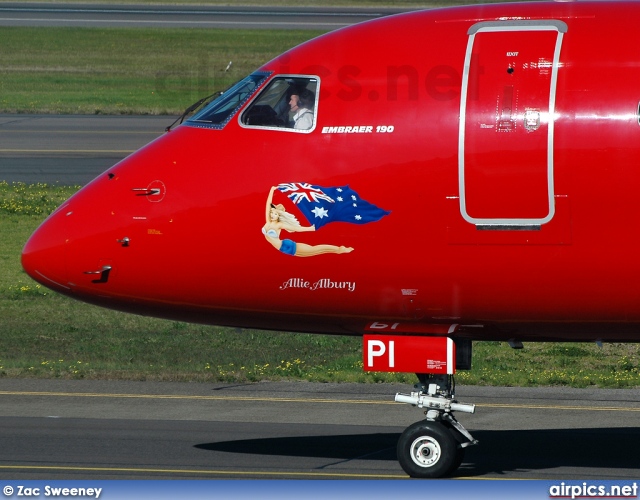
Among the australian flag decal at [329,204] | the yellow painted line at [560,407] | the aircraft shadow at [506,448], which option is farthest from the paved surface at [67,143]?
the australian flag decal at [329,204]

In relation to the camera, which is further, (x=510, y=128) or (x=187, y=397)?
(x=187, y=397)

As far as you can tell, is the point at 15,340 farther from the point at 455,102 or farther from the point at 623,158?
the point at 623,158

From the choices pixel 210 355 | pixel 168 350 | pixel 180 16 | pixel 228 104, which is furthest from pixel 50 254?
pixel 180 16

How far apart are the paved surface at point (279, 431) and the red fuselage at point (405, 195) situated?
169 cm

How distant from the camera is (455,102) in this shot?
11.6m

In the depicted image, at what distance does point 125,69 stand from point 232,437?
46136 mm

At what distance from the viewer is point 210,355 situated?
755 inches

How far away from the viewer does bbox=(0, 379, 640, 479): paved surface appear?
13.0 metres

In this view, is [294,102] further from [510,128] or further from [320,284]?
[510,128]

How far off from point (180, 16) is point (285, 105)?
210ft

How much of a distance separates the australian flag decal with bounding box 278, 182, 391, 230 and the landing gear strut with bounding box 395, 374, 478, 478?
6.43 feet

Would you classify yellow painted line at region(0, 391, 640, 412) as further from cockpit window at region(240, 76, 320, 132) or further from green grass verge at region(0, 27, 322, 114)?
green grass verge at region(0, 27, 322, 114)

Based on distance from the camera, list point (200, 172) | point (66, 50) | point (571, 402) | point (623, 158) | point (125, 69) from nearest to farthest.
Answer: point (623, 158)
point (200, 172)
point (571, 402)
point (125, 69)
point (66, 50)

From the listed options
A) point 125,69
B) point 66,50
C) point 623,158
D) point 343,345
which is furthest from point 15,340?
point 66,50
